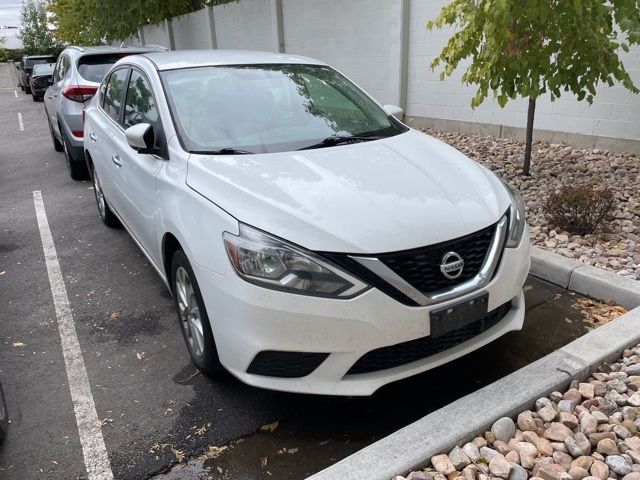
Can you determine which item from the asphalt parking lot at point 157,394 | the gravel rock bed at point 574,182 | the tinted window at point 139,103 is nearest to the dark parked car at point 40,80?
the gravel rock bed at point 574,182

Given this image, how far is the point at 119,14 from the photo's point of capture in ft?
61.2

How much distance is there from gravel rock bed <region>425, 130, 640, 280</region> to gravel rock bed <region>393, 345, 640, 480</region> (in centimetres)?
150

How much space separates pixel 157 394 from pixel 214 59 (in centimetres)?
229

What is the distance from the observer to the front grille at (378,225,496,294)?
7.61ft

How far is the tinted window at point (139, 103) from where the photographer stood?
140 inches

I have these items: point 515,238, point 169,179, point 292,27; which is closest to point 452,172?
point 515,238

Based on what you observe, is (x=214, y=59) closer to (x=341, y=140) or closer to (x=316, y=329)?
(x=341, y=140)

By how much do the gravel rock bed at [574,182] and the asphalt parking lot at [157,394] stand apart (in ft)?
1.78

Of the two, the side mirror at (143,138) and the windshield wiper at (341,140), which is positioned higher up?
the side mirror at (143,138)

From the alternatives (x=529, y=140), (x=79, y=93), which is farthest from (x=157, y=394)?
(x=79, y=93)

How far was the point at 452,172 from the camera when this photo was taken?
2.95m

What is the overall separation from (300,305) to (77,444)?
1312 millimetres

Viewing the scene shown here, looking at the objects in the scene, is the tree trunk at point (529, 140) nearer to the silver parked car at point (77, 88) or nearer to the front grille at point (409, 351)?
the front grille at point (409, 351)

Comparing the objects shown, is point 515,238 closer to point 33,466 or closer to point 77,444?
point 77,444
